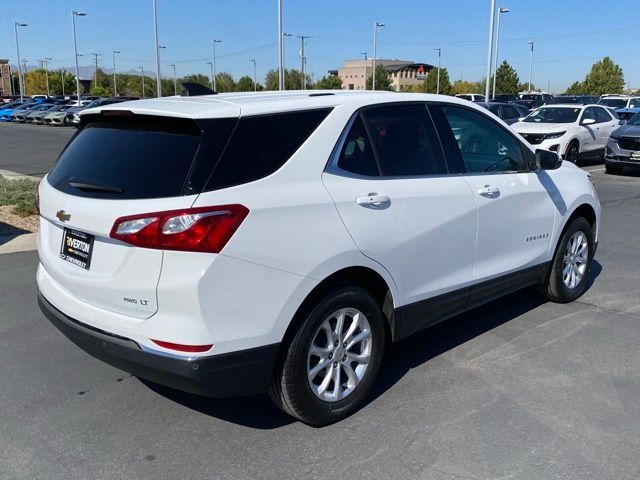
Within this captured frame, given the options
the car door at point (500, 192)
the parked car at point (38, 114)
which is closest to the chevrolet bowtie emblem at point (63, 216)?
the car door at point (500, 192)

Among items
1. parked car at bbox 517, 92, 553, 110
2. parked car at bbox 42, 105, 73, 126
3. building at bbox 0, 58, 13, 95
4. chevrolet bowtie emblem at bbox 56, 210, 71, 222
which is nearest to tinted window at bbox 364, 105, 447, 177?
chevrolet bowtie emblem at bbox 56, 210, 71, 222

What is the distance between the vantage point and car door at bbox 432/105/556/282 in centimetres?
423

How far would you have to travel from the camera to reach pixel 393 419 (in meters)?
3.50

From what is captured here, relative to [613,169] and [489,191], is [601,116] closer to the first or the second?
[613,169]

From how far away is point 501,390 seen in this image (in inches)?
151

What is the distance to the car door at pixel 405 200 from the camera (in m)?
3.39

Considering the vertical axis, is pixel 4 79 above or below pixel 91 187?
above

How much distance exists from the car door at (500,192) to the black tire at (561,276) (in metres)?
0.27

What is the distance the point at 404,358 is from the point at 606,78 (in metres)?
68.7

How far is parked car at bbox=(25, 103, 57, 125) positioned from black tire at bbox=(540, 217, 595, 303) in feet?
138

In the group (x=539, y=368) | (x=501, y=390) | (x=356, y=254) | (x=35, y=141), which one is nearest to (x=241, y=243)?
(x=356, y=254)

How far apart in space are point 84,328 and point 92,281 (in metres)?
0.27

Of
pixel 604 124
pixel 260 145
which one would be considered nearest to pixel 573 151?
pixel 604 124

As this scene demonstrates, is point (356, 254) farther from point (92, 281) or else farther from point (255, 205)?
point (92, 281)
